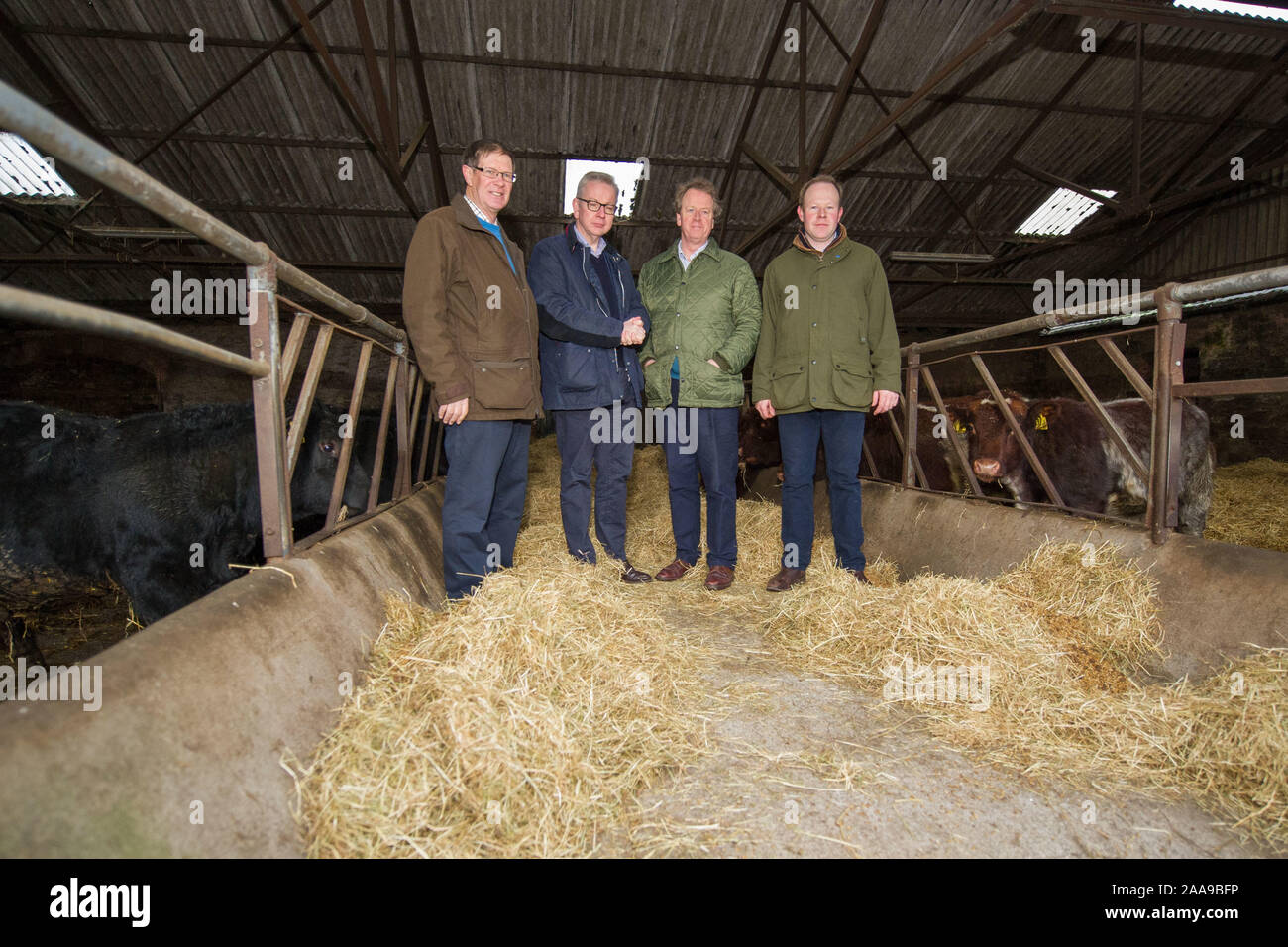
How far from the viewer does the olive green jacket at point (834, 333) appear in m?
3.25

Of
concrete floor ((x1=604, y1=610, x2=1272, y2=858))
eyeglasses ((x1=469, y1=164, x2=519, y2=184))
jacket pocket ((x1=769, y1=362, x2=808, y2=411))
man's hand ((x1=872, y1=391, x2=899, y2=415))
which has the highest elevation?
eyeglasses ((x1=469, y1=164, x2=519, y2=184))

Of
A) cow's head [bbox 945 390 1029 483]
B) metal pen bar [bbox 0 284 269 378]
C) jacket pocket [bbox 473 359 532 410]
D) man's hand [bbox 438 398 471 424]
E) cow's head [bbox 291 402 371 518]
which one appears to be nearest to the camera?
metal pen bar [bbox 0 284 269 378]

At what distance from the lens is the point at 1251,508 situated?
585cm

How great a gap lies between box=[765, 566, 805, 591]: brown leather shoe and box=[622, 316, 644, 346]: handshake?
134cm

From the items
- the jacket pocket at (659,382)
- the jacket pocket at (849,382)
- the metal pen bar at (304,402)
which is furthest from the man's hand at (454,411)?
the jacket pocket at (849,382)

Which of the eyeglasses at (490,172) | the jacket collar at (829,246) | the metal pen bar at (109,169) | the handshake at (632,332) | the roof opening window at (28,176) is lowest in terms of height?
the metal pen bar at (109,169)

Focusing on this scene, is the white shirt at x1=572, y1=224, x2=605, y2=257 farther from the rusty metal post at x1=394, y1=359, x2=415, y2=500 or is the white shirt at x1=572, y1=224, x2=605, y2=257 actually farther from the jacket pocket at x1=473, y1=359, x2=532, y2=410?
the rusty metal post at x1=394, y1=359, x2=415, y2=500

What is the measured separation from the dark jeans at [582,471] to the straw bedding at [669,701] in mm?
383

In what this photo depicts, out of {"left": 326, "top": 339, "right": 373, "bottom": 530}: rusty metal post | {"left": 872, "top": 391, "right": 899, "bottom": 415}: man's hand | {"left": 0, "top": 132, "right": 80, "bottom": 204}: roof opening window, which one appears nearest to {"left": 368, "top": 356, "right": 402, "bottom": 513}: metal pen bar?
{"left": 326, "top": 339, "right": 373, "bottom": 530}: rusty metal post

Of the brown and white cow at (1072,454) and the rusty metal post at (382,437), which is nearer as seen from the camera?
the rusty metal post at (382,437)

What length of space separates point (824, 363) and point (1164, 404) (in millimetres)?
1306

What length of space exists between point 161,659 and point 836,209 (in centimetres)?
316

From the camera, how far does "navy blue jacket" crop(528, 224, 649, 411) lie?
3162mm

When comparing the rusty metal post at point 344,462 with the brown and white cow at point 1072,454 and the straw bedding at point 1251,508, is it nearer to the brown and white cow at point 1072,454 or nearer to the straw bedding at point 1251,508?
the brown and white cow at point 1072,454
